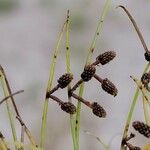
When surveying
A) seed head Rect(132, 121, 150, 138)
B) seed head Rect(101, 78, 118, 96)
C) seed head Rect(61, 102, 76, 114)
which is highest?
seed head Rect(101, 78, 118, 96)

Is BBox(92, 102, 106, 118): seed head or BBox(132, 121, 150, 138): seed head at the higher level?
BBox(92, 102, 106, 118): seed head

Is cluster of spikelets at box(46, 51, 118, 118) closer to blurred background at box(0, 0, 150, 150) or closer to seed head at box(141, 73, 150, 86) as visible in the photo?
seed head at box(141, 73, 150, 86)

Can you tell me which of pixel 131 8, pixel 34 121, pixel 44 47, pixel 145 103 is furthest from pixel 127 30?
pixel 145 103

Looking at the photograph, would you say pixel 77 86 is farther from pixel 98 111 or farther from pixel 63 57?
pixel 63 57

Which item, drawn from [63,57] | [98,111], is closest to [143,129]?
[98,111]

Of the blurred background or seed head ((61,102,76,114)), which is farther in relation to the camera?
the blurred background

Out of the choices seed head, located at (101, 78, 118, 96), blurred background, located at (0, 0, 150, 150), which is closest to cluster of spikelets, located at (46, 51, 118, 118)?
seed head, located at (101, 78, 118, 96)

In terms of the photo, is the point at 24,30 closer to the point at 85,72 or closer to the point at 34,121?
the point at 34,121

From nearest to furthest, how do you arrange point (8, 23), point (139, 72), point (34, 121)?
point (34, 121) < point (139, 72) < point (8, 23)

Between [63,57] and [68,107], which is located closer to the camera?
[68,107]
